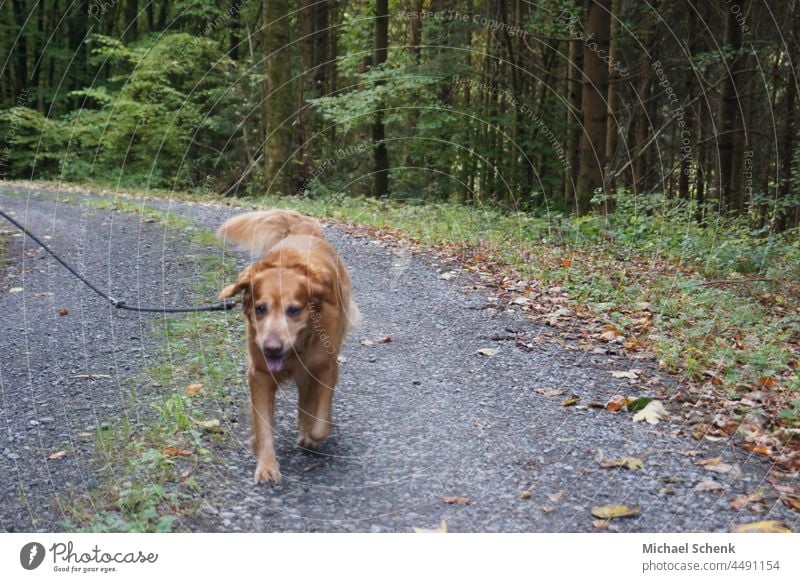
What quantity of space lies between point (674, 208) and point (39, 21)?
104 feet

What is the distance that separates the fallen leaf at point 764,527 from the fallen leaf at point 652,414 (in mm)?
1401

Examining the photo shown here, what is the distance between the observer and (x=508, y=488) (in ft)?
13.9

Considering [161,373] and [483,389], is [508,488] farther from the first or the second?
[161,373]

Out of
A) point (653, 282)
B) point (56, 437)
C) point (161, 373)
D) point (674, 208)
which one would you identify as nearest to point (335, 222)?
point (674, 208)

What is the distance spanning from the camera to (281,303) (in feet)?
14.1

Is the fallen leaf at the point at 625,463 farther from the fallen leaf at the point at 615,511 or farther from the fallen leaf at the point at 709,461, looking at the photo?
the fallen leaf at the point at 615,511

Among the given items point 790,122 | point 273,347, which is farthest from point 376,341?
point 790,122

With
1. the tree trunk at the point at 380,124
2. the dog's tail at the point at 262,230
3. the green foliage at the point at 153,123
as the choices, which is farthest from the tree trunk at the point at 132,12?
the dog's tail at the point at 262,230

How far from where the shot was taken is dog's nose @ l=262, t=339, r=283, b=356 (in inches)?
164

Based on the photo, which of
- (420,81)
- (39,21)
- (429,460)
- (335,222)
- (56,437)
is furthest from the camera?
(39,21)

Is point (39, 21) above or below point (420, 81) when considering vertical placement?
above

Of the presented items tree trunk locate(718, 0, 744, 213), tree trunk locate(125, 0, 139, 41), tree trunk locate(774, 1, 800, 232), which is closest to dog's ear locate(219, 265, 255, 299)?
tree trunk locate(718, 0, 744, 213)

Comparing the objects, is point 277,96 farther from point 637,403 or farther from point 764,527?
point 764,527

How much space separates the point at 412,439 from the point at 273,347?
137cm
